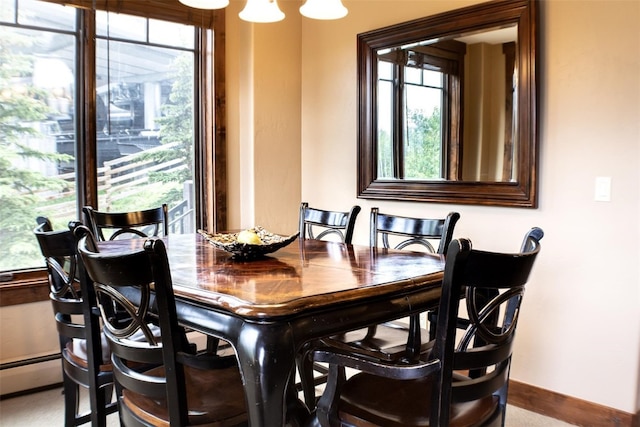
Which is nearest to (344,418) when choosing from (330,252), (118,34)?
(330,252)

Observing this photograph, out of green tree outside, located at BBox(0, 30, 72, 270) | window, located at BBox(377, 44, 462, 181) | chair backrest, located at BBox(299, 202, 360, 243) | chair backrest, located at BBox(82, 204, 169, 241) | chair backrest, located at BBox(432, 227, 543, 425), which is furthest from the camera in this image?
window, located at BBox(377, 44, 462, 181)

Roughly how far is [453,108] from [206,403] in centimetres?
217

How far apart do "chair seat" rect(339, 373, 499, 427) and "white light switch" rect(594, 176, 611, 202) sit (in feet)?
4.34

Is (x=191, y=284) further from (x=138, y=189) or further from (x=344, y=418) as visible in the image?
(x=138, y=189)

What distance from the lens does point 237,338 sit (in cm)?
135

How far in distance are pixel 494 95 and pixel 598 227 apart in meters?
0.85

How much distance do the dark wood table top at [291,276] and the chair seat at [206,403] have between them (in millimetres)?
308

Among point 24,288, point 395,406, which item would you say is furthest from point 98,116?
point 395,406

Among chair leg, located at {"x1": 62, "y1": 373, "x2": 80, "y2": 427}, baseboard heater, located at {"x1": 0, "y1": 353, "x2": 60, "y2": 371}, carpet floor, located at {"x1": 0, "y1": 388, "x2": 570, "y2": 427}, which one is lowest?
carpet floor, located at {"x1": 0, "y1": 388, "x2": 570, "y2": 427}

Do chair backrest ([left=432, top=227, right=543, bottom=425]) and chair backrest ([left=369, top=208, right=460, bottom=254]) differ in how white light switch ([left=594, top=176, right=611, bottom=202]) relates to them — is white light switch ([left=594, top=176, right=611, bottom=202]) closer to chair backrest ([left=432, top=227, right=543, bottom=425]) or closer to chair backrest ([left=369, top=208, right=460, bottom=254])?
chair backrest ([left=369, top=208, right=460, bottom=254])

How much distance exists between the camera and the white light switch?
7.95 ft

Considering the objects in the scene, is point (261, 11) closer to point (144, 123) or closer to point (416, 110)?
point (416, 110)

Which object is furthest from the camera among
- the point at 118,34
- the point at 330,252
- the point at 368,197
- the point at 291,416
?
the point at 368,197

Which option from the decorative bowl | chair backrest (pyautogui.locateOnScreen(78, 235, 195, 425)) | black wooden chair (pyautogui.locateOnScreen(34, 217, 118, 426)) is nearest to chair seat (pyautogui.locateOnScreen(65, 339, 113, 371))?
black wooden chair (pyautogui.locateOnScreen(34, 217, 118, 426))
